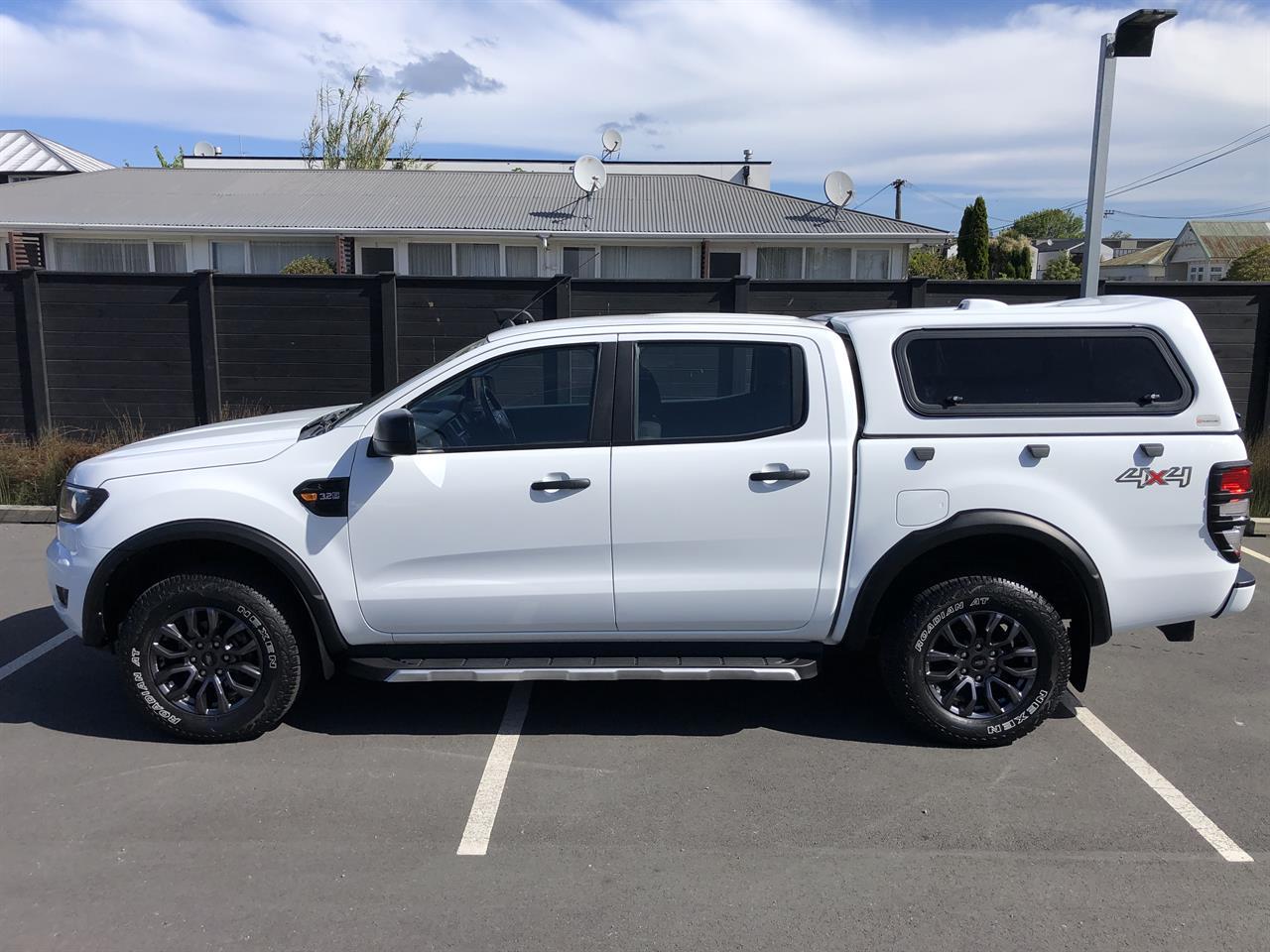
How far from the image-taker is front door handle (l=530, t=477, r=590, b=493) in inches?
178

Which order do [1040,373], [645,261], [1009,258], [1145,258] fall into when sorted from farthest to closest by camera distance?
[1145,258] < [1009,258] < [645,261] < [1040,373]

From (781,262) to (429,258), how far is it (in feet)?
25.2

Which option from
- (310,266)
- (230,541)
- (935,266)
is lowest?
(230,541)

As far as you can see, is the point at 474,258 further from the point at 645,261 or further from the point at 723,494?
the point at 723,494

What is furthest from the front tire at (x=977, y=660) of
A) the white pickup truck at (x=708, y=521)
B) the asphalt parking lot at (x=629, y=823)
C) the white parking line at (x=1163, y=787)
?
the white parking line at (x=1163, y=787)

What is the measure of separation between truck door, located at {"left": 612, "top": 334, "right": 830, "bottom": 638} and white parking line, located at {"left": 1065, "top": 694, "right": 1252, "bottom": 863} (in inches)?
63.0

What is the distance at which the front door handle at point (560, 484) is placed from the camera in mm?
4516

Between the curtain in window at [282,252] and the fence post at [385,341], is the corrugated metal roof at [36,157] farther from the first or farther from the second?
the fence post at [385,341]

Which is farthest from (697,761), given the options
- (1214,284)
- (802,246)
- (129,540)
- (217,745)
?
(802,246)

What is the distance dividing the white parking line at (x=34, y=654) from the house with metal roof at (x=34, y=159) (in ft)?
106

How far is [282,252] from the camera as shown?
2212 centimetres

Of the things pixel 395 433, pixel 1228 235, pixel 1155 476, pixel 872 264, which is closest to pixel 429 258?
pixel 872 264

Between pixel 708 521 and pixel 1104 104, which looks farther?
pixel 1104 104

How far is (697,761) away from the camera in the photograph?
4625mm
